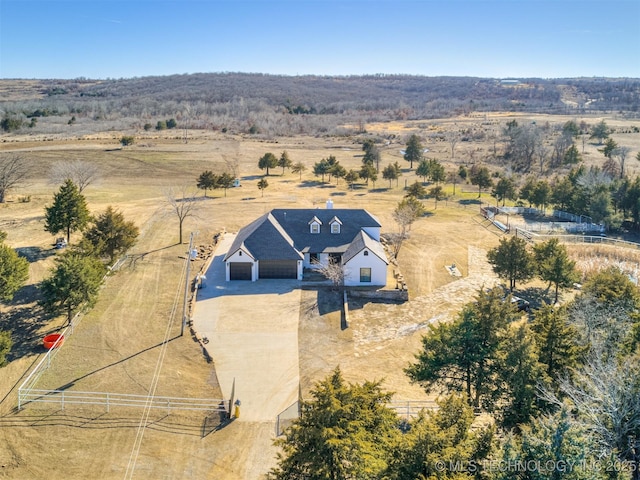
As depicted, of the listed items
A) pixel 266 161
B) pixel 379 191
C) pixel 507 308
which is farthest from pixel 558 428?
pixel 266 161

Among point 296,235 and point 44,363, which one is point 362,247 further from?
point 44,363

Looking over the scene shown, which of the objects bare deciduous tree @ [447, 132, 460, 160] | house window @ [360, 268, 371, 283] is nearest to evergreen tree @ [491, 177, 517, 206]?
house window @ [360, 268, 371, 283]

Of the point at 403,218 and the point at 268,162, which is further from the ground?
the point at 268,162

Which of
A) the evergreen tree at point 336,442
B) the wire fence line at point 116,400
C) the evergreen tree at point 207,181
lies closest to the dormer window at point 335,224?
the wire fence line at point 116,400

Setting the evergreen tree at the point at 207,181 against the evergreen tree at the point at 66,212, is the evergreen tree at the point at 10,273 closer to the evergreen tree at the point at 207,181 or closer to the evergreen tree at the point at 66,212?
the evergreen tree at the point at 66,212

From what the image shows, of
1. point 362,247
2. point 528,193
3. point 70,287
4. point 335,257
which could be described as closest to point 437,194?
point 528,193
